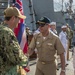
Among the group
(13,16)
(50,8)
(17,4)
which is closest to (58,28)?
(50,8)

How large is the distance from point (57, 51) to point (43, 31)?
52cm

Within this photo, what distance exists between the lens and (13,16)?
12.2 ft

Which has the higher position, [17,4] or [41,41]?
[17,4]

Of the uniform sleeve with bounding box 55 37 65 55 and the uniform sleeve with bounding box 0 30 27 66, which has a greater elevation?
the uniform sleeve with bounding box 0 30 27 66

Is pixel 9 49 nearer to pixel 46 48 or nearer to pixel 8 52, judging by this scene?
pixel 8 52

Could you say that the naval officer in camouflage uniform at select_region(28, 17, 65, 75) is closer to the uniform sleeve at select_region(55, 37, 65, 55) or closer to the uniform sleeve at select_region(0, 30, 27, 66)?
the uniform sleeve at select_region(55, 37, 65, 55)

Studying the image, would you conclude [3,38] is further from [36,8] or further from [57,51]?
[36,8]

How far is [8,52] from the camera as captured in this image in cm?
321

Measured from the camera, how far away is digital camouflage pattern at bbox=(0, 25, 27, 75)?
320 cm

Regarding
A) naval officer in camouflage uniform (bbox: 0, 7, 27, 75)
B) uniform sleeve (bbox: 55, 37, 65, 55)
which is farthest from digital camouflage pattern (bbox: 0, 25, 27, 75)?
uniform sleeve (bbox: 55, 37, 65, 55)

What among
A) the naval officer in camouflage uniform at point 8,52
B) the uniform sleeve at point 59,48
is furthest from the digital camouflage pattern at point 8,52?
the uniform sleeve at point 59,48

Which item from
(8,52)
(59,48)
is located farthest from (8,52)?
(59,48)

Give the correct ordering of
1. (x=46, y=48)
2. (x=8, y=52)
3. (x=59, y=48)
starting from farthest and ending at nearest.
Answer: (x=46, y=48) < (x=59, y=48) < (x=8, y=52)

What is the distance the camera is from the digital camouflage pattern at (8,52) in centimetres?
320
